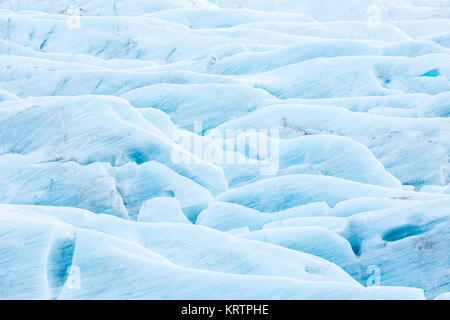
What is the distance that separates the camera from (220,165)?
5.14 m

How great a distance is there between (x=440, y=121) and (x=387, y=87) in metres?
1.55

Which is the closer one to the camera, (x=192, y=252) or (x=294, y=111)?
(x=192, y=252)

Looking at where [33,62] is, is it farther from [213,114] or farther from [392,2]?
[392,2]

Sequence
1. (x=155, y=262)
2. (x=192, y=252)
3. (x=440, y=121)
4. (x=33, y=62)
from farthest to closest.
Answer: (x=33, y=62)
(x=440, y=121)
(x=192, y=252)
(x=155, y=262)

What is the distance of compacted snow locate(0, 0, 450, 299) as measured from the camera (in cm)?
332

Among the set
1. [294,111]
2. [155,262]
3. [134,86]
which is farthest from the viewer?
[134,86]

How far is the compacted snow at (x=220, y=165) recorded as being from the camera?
332cm

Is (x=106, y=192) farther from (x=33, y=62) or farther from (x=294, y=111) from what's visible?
(x=33, y=62)

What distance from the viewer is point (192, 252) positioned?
11.7ft

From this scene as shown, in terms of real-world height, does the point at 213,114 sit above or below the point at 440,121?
below

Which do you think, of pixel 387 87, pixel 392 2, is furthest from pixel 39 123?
pixel 392 2
